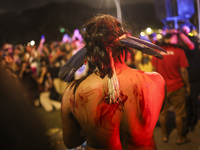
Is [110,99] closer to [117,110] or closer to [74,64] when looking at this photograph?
[117,110]

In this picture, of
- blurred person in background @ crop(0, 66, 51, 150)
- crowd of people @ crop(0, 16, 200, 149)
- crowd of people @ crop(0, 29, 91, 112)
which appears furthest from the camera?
crowd of people @ crop(0, 29, 91, 112)

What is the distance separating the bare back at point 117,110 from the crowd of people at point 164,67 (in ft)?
1.91

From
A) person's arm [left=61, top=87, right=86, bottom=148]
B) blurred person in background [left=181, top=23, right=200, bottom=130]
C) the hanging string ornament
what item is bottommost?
blurred person in background [left=181, top=23, right=200, bottom=130]

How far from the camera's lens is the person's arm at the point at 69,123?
1583mm

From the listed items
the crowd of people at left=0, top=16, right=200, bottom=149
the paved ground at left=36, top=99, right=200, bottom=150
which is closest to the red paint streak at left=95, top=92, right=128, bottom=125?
the crowd of people at left=0, top=16, right=200, bottom=149

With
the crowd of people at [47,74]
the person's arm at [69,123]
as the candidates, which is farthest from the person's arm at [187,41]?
the person's arm at [69,123]

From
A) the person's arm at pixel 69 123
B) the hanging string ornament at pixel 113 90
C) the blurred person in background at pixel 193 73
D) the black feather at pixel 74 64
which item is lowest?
the blurred person in background at pixel 193 73

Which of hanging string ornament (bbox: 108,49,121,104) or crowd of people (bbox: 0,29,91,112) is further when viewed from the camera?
crowd of people (bbox: 0,29,91,112)

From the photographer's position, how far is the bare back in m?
1.54

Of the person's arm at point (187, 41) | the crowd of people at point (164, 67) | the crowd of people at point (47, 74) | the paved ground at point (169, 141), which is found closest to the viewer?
the crowd of people at point (164, 67)

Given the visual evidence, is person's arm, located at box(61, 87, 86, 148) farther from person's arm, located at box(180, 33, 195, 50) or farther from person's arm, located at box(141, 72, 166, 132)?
person's arm, located at box(180, 33, 195, 50)

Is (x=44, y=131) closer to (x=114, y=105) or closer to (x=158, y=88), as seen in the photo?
(x=114, y=105)

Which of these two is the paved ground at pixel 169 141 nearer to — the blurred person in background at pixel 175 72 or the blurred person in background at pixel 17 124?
the blurred person in background at pixel 175 72

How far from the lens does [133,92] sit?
5.10 ft
